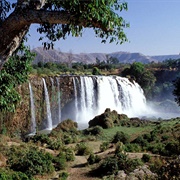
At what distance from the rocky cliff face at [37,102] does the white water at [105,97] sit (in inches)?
52.3

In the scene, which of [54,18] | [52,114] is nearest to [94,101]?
[52,114]

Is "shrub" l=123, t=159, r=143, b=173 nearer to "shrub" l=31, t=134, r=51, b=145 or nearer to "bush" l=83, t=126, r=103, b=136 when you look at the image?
"shrub" l=31, t=134, r=51, b=145

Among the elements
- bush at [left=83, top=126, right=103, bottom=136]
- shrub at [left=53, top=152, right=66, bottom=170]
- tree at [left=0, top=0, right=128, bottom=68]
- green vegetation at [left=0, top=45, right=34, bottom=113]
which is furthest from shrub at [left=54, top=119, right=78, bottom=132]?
tree at [left=0, top=0, right=128, bottom=68]

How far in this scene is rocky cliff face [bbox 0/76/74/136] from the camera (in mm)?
25069

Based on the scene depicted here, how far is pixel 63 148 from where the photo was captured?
1742 centimetres

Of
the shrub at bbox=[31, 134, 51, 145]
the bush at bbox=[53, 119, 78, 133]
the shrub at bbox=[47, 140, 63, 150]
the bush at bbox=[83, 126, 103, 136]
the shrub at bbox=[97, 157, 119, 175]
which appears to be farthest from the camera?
the bush at bbox=[53, 119, 78, 133]

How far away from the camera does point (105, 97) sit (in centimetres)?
3575

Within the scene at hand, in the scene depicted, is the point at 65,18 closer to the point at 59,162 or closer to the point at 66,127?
the point at 59,162

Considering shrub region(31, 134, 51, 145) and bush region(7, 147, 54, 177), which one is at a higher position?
bush region(7, 147, 54, 177)

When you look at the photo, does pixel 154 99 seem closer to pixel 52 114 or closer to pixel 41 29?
pixel 52 114

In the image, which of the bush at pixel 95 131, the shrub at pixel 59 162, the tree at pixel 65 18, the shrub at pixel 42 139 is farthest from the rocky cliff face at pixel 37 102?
the tree at pixel 65 18

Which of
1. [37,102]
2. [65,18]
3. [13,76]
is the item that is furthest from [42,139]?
[65,18]

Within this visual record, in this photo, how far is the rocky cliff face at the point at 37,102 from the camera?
25069 mm

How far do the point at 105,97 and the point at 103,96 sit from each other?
41 cm
